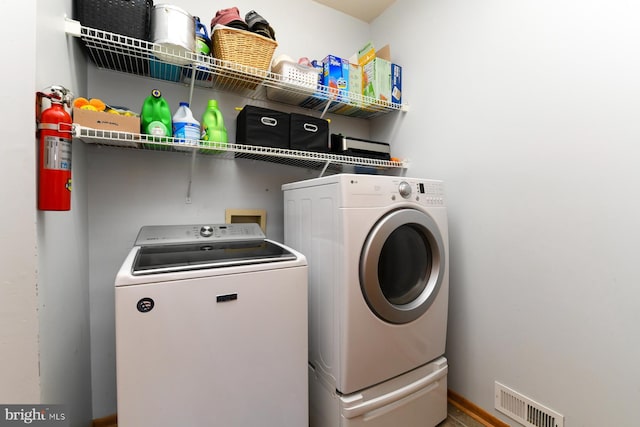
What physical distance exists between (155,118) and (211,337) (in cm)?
102

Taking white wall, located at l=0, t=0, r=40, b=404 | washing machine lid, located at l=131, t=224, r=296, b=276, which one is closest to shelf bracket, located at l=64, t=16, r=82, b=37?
white wall, located at l=0, t=0, r=40, b=404

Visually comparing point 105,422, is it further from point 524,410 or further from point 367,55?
point 367,55

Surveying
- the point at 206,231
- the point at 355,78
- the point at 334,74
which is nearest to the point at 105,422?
the point at 206,231

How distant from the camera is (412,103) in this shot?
1.95 meters

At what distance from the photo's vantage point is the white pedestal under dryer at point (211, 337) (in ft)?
2.98

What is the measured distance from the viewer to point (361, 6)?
83.4 inches

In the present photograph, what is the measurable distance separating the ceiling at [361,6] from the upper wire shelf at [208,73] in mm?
797

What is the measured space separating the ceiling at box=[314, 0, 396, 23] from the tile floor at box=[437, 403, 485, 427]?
2.74 metres

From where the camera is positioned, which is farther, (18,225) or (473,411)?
(473,411)

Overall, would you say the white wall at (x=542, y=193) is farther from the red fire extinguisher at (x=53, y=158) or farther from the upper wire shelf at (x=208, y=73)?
the red fire extinguisher at (x=53, y=158)

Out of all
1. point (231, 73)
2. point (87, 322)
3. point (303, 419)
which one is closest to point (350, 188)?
point (231, 73)

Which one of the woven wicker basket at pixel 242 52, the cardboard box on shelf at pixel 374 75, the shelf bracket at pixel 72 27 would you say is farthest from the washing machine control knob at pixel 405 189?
the shelf bracket at pixel 72 27

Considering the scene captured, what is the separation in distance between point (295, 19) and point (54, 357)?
2.22 m

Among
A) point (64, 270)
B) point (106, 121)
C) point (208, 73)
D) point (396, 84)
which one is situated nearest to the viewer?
point (64, 270)
